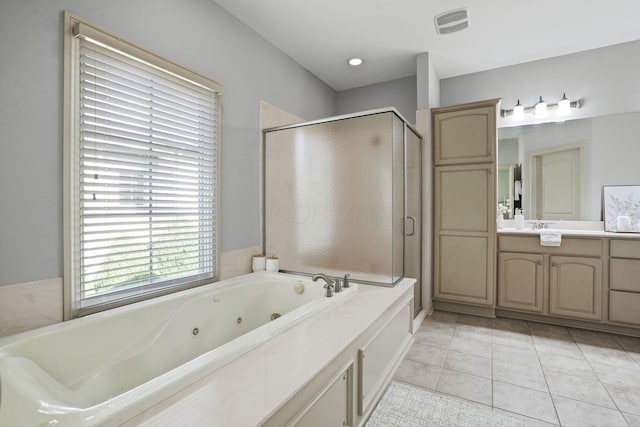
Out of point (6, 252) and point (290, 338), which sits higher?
point (6, 252)

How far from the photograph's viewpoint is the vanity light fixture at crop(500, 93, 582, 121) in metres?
3.08

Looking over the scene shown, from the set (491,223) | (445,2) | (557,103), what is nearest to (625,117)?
(557,103)

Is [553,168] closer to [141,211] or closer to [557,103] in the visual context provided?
[557,103]

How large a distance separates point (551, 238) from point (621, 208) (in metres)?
0.80

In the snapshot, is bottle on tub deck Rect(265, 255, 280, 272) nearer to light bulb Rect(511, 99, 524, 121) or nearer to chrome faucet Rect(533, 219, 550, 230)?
chrome faucet Rect(533, 219, 550, 230)

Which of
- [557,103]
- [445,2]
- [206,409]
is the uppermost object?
[445,2]

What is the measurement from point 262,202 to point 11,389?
1.94 m

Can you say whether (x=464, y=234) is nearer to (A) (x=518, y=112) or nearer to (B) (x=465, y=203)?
(B) (x=465, y=203)

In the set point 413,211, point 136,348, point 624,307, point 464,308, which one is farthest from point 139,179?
point 624,307

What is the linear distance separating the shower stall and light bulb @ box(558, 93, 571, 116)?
1.66 meters

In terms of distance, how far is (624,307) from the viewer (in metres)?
Result: 2.54

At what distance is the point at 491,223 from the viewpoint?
2979 mm

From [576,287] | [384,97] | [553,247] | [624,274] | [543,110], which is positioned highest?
[384,97]

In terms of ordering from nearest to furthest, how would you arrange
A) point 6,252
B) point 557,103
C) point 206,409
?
point 206,409
point 6,252
point 557,103
